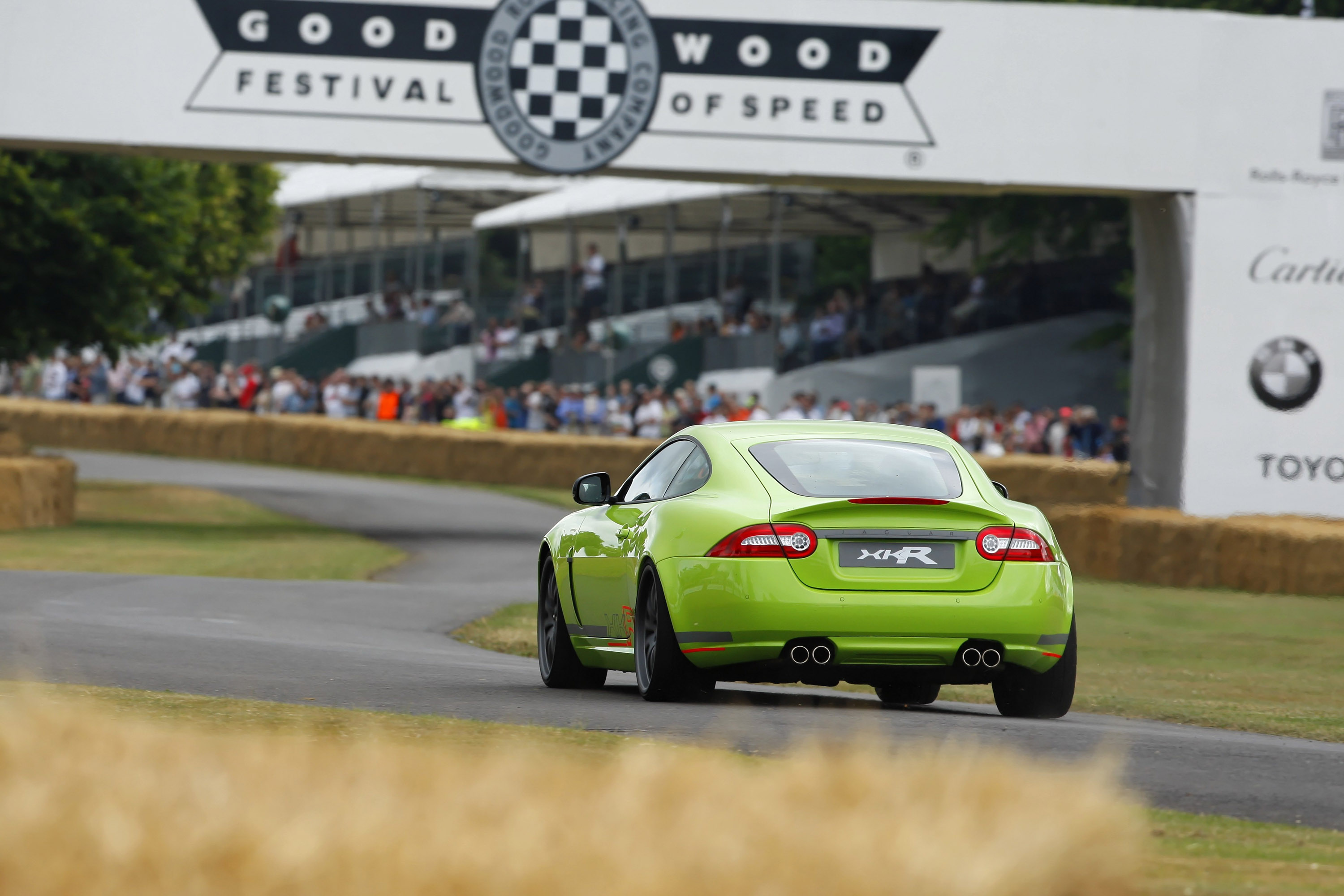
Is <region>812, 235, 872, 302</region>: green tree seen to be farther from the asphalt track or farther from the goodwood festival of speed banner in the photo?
the asphalt track

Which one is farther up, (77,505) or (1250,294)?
(1250,294)

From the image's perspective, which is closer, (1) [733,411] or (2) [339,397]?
(1) [733,411]

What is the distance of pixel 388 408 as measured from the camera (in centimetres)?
3972

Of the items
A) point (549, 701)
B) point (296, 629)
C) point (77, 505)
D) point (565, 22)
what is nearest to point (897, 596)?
point (549, 701)

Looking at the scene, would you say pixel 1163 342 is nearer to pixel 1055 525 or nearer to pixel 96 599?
pixel 1055 525

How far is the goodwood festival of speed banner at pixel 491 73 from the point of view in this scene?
19.8m

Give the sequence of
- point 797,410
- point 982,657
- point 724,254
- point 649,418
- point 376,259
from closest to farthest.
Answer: point 982,657
point 797,410
point 649,418
point 724,254
point 376,259

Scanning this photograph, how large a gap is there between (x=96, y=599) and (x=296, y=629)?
1.86 m

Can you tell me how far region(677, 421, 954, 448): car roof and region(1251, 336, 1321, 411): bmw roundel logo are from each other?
12.0 metres

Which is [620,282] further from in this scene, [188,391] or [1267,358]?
[1267,358]

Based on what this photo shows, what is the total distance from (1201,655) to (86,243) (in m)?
15.6

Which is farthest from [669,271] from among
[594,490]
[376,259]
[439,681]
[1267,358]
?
[439,681]

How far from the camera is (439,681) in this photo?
9648 mm

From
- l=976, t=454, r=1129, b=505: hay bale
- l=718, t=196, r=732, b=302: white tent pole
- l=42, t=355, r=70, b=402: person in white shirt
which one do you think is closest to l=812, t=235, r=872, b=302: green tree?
l=718, t=196, r=732, b=302: white tent pole
